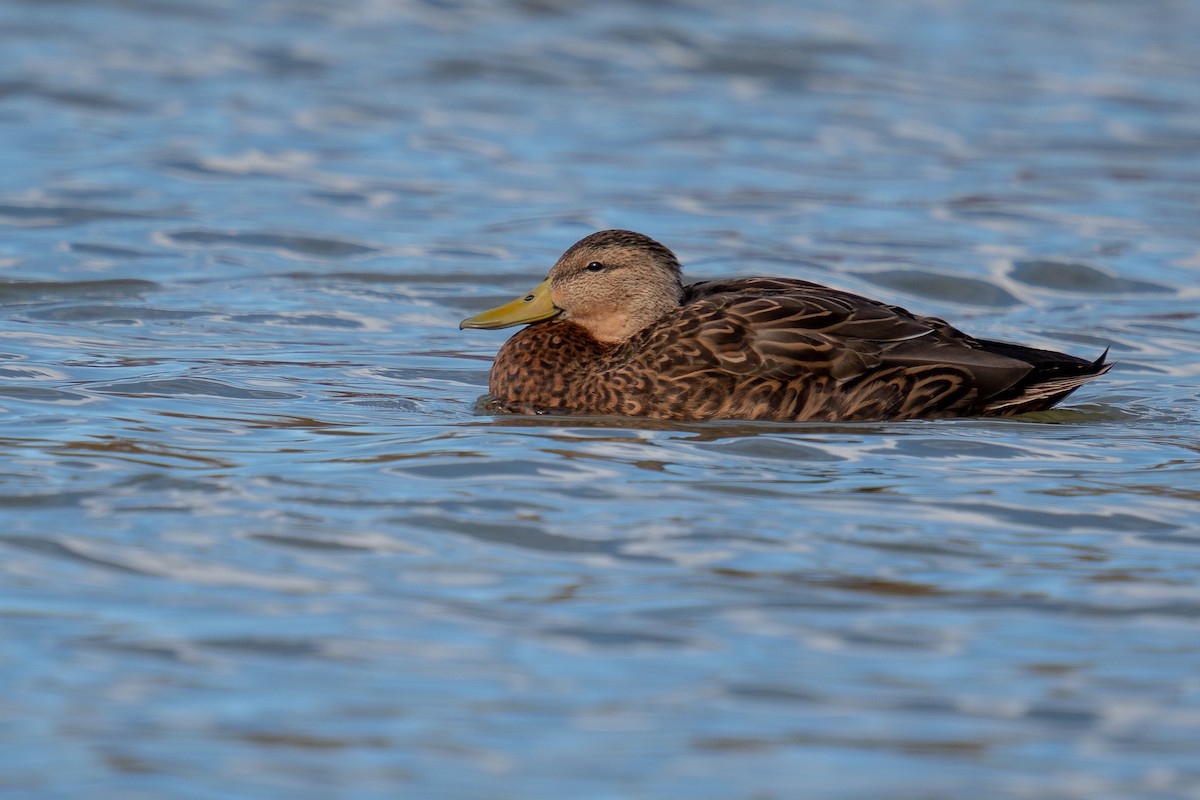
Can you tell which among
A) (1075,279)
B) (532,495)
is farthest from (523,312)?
(1075,279)

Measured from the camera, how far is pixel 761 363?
831 centimetres

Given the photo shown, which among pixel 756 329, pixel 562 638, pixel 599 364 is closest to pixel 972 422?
pixel 756 329

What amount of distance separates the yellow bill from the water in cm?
47

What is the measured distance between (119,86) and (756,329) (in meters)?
11.1

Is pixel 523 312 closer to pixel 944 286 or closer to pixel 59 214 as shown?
pixel 944 286

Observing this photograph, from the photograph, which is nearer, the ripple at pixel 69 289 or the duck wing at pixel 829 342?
the duck wing at pixel 829 342

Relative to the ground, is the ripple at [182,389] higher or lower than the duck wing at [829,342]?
lower

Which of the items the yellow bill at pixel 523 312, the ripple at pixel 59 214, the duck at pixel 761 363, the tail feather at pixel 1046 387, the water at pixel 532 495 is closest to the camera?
the water at pixel 532 495

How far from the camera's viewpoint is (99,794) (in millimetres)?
4406

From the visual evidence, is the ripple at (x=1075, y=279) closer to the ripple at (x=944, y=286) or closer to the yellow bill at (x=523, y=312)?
the ripple at (x=944, y=286)

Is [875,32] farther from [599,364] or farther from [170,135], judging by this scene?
[599,364]

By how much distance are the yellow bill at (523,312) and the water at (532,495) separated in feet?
1.54

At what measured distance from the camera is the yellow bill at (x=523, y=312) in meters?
9.02

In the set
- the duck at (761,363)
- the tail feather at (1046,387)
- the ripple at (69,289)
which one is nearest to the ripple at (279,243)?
the ripple at (69,289)
